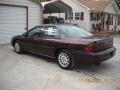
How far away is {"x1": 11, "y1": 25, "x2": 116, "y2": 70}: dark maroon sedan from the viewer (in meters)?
6.59

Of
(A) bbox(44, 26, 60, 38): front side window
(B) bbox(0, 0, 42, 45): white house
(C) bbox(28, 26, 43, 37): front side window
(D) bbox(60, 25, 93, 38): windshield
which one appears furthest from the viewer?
(B) bbox(0, 0, 42, 45): white house

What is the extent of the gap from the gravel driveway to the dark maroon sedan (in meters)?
0.44

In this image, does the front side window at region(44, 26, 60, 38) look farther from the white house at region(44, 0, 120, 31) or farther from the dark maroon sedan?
the white house at region(44, 0, 120, 31)

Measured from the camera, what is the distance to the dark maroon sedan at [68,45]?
659 cm

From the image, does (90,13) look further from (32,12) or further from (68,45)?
(68,45)

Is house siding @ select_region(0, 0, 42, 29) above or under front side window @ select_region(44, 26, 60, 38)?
above

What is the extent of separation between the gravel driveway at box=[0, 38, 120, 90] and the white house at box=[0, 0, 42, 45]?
14.0 feet

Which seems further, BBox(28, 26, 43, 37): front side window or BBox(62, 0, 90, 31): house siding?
BBox(62, 0, 90, 31): house siding

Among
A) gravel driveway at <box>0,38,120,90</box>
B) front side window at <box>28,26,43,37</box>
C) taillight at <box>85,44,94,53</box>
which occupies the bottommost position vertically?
gravel driveway at <box>0,38,120,90</box>

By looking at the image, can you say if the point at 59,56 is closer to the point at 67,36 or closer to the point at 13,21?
the point at 67,36

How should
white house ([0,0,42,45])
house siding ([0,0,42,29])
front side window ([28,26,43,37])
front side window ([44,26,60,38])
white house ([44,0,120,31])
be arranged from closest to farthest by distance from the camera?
1. front side window ([44,26,60,38])
2. front side window ([28,26,43,37])
3. white house ([0,0,42,45])
4. house siding ([0,0,42,29])
5. white house ([44,0,120,31])

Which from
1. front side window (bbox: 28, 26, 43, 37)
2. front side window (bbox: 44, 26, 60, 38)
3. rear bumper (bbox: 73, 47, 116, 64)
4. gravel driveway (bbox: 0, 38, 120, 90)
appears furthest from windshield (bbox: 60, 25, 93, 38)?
gravel driveway (bbox: 0, 38, 120, 90)

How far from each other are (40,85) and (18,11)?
27.5 feet

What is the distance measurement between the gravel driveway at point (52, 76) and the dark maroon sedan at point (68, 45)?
0.44 metres
